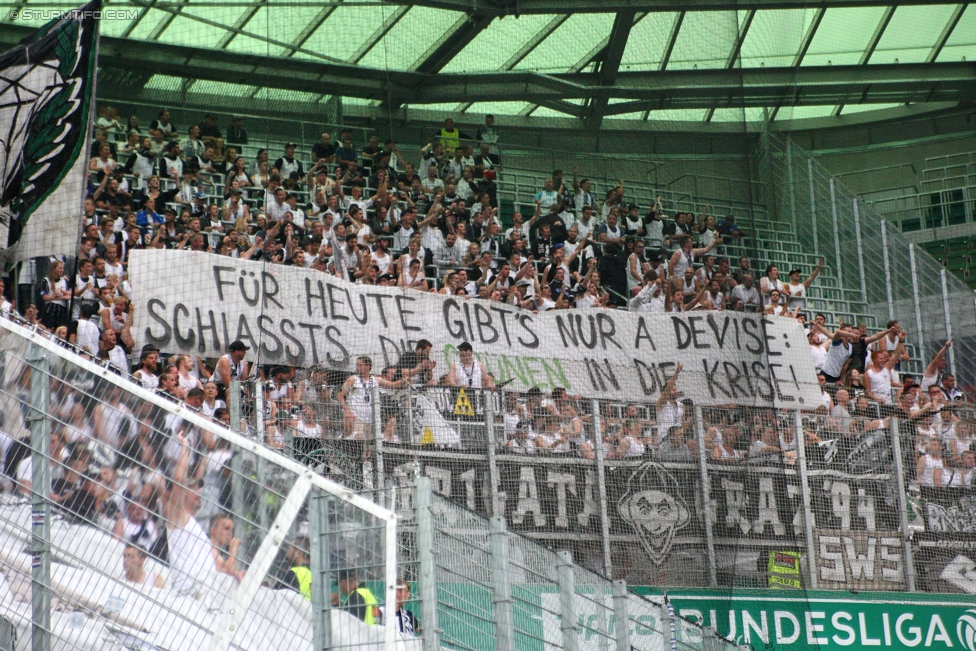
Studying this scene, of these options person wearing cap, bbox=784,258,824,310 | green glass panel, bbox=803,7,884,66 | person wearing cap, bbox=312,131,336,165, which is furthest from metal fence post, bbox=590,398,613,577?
green glass panel, bbox=803,7,884,66

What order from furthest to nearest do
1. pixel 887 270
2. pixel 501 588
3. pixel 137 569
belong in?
pixel 887 270 < pixel 501 588 < pixel 137 569

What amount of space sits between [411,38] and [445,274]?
3708mm

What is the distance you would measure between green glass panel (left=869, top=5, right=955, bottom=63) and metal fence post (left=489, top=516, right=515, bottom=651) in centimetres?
1668

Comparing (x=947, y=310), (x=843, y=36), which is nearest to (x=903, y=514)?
(x=947, y=310)

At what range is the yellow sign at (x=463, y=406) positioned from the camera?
31.5 ft

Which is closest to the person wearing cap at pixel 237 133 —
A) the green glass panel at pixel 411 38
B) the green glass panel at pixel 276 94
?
the green glass panel at pixel 276 94

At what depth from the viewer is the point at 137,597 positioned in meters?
4.32

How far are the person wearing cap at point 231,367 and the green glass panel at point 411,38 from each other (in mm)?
5971

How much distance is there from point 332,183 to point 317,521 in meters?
10.6

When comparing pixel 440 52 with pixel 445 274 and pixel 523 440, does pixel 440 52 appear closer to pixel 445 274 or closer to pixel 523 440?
pixel 445 274

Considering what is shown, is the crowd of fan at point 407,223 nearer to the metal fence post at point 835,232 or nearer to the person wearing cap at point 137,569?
the metal fence post at point 835,232

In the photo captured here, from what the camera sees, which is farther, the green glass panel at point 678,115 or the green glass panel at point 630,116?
the green glass panel at point 630,116

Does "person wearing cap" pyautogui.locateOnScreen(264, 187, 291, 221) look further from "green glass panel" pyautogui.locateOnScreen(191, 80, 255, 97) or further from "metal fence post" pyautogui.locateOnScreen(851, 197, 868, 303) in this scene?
"metal fence post" pyautogui.locateOnScreen(851, 197, 868, 303)

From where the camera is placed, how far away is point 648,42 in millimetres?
14391
